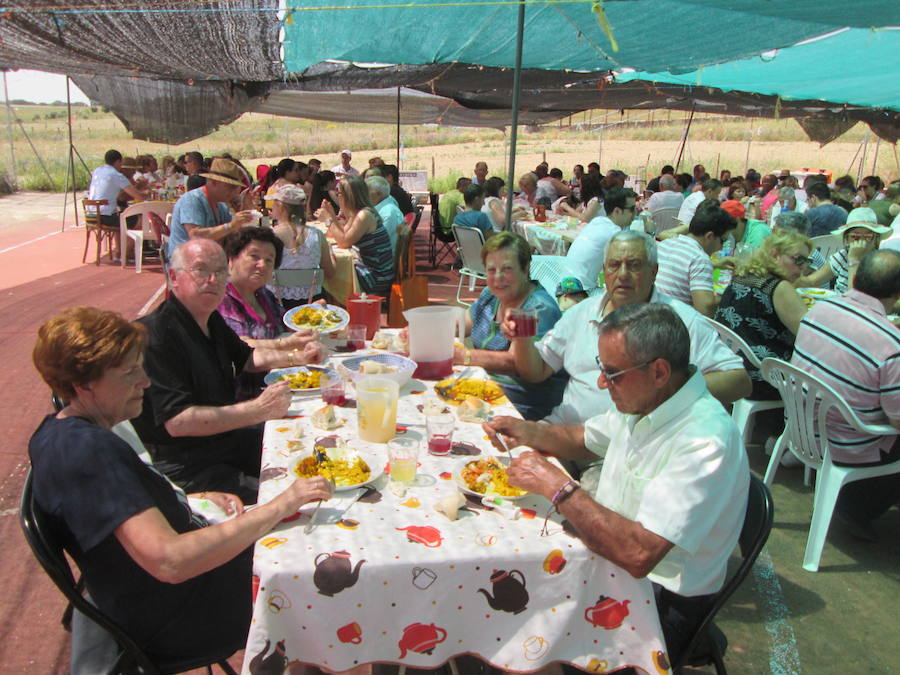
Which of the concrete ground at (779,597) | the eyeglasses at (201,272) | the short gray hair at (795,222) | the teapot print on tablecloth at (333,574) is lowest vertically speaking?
the concrete ground at (779,597)

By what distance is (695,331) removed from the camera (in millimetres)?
2514

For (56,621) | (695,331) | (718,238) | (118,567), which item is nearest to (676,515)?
(695,331)

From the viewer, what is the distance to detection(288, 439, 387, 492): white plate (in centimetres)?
177

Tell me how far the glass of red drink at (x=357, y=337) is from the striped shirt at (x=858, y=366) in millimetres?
→ 2263

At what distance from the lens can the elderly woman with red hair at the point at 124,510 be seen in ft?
4.75

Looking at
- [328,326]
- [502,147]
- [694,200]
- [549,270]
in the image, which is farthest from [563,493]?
[502,147]

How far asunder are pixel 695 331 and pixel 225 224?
3.90m

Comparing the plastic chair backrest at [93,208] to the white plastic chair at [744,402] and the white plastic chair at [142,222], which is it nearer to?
the white plastic chair at [142,222]

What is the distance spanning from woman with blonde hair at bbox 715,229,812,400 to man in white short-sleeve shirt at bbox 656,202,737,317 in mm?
484

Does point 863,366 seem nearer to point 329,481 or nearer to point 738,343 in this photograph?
point 738,343

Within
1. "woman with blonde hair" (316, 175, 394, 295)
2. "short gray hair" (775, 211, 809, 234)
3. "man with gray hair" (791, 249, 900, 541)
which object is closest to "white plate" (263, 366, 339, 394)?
"man with gray hair" (791, 249, 900, 541)

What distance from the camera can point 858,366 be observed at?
9.66 ft

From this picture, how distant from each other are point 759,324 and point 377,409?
2.92 m

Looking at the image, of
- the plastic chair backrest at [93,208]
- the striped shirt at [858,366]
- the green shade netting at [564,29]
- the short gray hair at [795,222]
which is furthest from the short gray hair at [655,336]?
the plastic chair backrest at [93,208]
